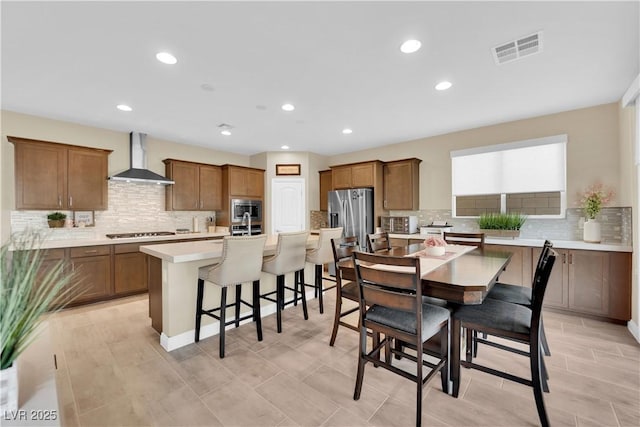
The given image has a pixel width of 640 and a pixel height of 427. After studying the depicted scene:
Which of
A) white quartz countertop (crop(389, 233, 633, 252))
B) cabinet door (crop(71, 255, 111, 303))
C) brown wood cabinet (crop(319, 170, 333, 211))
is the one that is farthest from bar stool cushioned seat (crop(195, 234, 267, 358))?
brown wood cabinet (crop(319, 170, 333, 211))

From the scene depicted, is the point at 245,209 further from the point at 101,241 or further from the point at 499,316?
the point at 499,316

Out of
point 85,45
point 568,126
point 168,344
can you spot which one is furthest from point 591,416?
point 85,45

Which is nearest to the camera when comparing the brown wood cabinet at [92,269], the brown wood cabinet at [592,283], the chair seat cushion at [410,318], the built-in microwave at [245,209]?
the chair seat cushion at [410,318]

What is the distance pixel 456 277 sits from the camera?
5.80ft

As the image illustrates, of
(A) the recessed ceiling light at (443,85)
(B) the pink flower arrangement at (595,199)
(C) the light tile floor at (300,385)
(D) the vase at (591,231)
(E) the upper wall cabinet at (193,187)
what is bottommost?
(C) the light tile floor at (300,385)

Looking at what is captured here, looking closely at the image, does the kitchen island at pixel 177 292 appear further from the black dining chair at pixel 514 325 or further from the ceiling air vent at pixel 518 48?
the ceiling air vent at pixel 518 48

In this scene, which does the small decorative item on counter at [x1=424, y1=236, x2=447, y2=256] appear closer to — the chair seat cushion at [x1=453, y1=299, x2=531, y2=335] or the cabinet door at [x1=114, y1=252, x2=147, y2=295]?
the chair seat cushion at [x1=453, y1=299, x2=531, y2=335]

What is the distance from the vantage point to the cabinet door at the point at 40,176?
11.5 ft

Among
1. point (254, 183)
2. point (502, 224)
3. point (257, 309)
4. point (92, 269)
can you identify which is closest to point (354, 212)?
point (254, 183)

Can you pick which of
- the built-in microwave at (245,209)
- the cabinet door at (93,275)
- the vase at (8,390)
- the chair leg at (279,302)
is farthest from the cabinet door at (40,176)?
the vase at (8,390)

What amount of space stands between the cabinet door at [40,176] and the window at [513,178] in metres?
5.85

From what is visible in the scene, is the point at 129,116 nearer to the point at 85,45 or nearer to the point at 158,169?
the point at 158,169

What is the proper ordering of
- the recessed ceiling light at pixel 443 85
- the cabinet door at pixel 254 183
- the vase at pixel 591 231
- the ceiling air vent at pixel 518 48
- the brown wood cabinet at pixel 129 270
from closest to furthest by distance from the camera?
the ceiling air vent at pixel 518 48 < the recessed ceiling light at pixel 443 85 < the vase at pixel 591 231 < the brown wood cabinet at pixel 129 270 < the cabinet door at pixel 254 183

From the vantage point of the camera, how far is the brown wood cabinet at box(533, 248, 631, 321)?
119 inches
